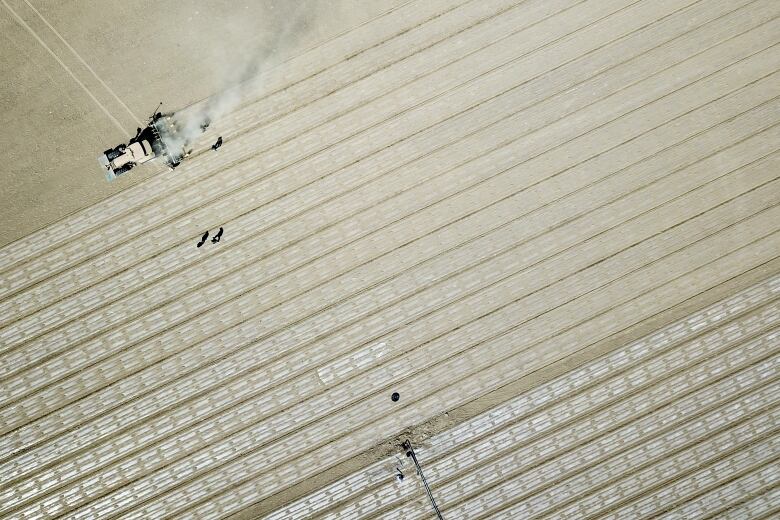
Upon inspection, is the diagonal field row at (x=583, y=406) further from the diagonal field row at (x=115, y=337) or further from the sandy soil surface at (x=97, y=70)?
the sandy soil surface at (x=97, y=70)

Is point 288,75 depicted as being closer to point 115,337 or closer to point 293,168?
point 293,168

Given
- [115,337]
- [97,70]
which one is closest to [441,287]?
[115,337]

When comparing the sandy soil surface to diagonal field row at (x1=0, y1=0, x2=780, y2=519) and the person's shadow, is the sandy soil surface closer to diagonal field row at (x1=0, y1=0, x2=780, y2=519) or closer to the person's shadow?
diagonal field row at (x1=0, y1=0, x2=780, y2=519)

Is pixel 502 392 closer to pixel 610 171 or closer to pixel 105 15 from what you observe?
pixel 610 171

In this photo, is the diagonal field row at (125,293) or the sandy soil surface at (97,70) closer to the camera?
the diagonal field row at (125,293)

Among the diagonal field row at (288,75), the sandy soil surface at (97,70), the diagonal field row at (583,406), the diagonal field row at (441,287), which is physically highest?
the sandy soil surface at (97,70)

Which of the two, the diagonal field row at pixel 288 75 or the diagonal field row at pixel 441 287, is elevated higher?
the diagonal field row at pixel 288 75

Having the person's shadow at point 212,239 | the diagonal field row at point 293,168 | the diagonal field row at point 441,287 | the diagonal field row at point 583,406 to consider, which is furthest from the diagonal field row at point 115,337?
the diagonal field row at point 583,406

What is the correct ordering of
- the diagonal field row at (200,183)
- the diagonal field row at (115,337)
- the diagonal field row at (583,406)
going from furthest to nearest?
the diagonal field row at (583,406)
the diagonal field row at (200,183)
the diagonal field row at (115,337)

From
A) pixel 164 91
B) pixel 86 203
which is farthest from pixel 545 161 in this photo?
pixel 86 203
